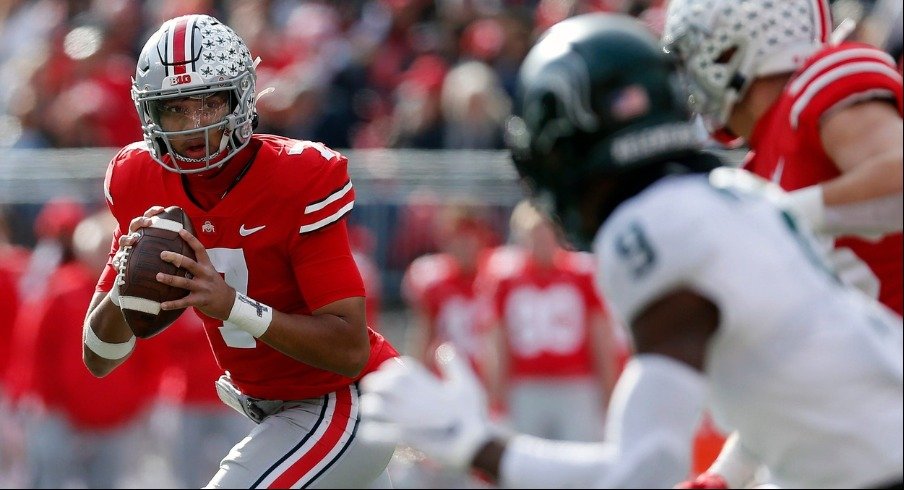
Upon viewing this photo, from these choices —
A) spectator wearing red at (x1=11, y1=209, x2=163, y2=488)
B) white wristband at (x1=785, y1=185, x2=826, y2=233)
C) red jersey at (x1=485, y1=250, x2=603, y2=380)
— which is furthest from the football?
red jersey at (x1=485, y1=250, x2=603, y2=380)

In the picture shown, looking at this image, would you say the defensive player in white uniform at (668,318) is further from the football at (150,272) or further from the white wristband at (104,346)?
the white wristband at (104,346)

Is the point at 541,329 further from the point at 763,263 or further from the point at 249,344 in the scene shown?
the point at 763,263

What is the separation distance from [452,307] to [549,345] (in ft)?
2.23

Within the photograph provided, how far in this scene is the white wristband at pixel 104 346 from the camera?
14.0ft

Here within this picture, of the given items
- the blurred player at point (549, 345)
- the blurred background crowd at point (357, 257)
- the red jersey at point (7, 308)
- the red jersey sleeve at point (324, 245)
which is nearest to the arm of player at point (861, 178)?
the red jersey sleeve at point (324, 245)

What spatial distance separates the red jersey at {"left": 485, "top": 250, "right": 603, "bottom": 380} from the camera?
8586 millimetres

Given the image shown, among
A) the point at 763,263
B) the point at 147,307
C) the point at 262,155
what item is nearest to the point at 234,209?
the point at 262,155

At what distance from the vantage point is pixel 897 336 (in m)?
2.94

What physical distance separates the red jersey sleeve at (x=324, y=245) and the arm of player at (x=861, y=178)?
3.97 ft

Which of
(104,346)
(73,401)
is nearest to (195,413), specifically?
(73,401)

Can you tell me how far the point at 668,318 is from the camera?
2600 mm

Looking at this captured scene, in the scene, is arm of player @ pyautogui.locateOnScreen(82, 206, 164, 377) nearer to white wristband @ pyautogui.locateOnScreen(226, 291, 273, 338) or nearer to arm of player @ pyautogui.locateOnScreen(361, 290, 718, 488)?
white wristband @ pyautogui.locateOnScreen(226, 291, 273, 338)

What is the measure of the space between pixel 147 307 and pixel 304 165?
0.65m

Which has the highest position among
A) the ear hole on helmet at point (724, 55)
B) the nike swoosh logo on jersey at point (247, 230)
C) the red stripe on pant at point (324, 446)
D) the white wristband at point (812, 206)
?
the ear hole on helmet at point (724, 55)
